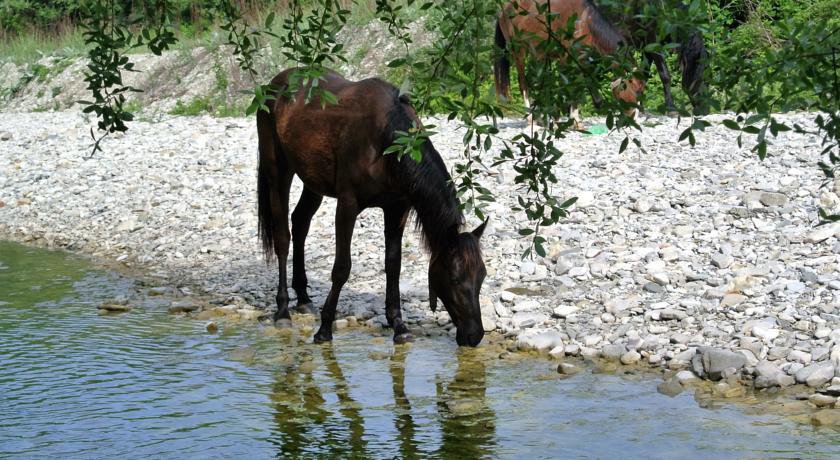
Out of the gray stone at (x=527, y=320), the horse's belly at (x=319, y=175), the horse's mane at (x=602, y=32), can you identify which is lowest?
the gray stone at (x=527, y=320)

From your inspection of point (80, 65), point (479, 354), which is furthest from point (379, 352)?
point (80, 65)

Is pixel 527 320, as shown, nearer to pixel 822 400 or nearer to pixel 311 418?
pixel 311 418

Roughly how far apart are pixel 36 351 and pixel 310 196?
237 cm

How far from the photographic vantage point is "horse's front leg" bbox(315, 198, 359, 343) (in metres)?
7.08

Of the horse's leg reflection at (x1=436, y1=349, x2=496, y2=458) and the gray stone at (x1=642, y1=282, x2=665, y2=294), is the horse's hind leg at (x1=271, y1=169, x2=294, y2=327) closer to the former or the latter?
the horse's leg reflection at (x1=436, y1=349, x2=496, y2=458)

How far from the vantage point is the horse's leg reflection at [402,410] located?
5.26m

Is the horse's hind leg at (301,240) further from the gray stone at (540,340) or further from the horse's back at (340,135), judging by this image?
the gray stone at (540,340)

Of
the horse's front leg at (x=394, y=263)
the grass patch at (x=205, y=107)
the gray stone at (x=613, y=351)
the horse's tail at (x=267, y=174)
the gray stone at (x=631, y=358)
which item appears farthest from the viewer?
the grass patch at (x=205, y=107)

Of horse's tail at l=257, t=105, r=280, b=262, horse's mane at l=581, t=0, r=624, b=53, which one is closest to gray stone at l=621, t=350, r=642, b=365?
horse's tail at l=257, t=105, r=280, b=262

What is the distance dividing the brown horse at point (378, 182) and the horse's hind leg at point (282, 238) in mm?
16


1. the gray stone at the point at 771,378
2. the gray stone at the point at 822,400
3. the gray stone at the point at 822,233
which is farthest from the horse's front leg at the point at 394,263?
the gray stone at the point at 822,233

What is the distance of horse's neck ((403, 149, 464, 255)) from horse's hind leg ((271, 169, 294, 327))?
160 cm

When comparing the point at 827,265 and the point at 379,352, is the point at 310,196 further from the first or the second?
the point at 827,265

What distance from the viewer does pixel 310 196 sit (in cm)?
828
